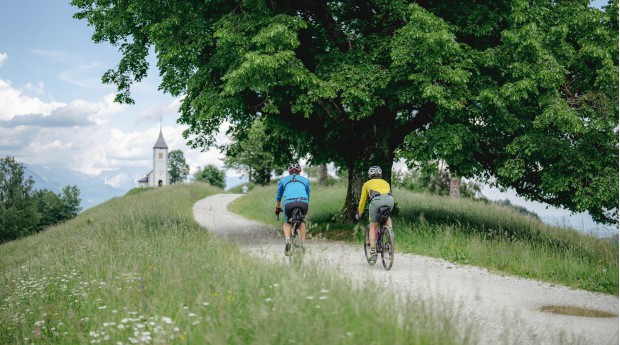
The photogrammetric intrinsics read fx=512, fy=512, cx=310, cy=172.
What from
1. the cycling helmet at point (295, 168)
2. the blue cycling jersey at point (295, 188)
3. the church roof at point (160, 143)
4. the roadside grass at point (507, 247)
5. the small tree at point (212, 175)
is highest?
the church roof at point (160, 143)

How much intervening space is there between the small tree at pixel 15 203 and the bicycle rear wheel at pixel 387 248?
68568 millimetres

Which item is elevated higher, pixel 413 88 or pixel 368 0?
pixel 368 0

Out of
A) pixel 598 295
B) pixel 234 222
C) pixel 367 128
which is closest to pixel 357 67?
pixel 367 128

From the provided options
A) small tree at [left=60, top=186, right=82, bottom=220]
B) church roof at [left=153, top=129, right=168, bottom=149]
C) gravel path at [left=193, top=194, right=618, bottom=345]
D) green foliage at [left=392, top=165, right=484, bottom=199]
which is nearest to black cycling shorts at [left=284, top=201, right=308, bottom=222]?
gravel path at [left=193, top=194, right=618, bottom=345]

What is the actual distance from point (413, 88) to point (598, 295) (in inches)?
268

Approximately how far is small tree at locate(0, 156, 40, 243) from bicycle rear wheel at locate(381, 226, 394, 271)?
225ft

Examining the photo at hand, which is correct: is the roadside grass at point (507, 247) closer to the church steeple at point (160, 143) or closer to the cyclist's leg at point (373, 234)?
the cyclist's leg at point (373, 234)

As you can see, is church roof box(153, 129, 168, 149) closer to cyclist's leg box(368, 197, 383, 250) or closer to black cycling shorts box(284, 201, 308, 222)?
black cycling shorts box(284, 201, 308, 222)

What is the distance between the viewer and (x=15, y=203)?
70.1m

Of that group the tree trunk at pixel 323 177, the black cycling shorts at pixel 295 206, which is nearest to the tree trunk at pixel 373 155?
the black cycling shorts at pixel 295 206

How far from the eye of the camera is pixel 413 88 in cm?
1355

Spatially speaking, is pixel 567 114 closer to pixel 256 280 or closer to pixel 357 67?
pixel 357 67

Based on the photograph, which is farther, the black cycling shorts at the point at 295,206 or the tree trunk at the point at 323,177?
the tree trunk at the point at 323,177

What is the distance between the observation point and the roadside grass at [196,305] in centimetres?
470
